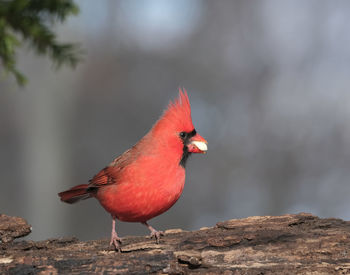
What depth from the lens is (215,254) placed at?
198cm

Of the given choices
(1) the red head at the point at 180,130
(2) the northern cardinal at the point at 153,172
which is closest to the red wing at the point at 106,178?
(2) the northern cardinal at the point at 153,172

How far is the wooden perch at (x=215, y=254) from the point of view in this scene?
1929 mm

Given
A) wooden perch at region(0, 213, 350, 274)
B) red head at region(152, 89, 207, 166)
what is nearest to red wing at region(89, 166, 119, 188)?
red head at region(152, 89, 207, 166)

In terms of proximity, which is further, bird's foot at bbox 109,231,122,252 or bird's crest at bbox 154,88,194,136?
bird's crest at bbox 154,88,194,136

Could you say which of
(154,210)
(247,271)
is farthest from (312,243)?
(154,210)

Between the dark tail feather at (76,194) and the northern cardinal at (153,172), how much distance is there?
0.09 meters

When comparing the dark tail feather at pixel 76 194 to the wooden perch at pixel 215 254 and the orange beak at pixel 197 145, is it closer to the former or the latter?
the wooden perch at pixel 215 254

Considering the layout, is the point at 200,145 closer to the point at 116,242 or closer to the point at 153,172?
the point at 153,172

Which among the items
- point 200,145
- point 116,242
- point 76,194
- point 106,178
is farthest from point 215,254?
point 76,194

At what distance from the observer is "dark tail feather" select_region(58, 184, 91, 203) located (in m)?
2.56

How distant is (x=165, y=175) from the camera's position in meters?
2.28

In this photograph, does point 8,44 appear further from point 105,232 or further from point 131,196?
point 105,232

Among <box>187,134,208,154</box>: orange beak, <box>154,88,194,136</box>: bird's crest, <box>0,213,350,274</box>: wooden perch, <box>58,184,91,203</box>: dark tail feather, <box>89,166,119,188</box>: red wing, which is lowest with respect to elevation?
<box>0,213,350,274</box>: wooden perch

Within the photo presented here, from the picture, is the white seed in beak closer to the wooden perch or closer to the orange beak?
the orange beak
